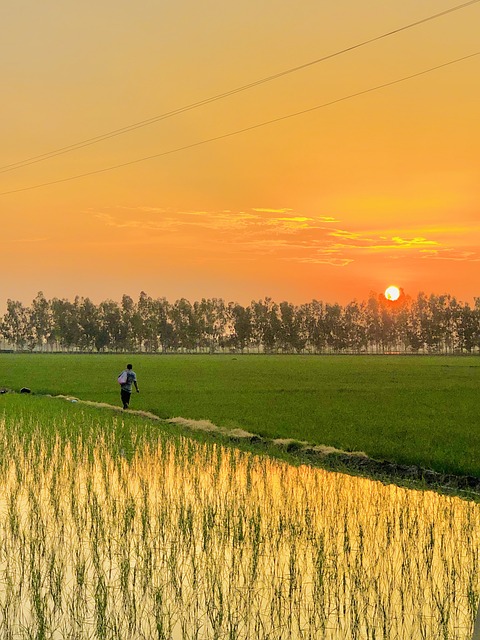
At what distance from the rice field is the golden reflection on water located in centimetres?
2

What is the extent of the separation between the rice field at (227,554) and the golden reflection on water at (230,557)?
0.9 inches

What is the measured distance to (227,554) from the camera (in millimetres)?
8539

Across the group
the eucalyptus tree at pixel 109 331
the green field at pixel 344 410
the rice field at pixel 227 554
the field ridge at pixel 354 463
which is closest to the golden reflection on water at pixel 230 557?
the rice field at pixel 227 554

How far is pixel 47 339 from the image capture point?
649 feet

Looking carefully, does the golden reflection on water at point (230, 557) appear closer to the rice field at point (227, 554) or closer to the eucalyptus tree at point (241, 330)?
the rice field at point (227, 554)

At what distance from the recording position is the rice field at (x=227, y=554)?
Answer: 21.4ft

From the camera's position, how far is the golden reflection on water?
6535 millimetres

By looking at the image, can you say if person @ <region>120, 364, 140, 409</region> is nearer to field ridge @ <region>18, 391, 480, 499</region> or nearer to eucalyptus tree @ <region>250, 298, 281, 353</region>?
field ridge @ <region>18, 391, 480, 499</region>

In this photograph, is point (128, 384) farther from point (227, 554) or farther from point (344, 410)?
point (227, 554)

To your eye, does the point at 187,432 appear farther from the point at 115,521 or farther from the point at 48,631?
the point at 48,631

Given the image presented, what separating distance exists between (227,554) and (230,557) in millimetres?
130

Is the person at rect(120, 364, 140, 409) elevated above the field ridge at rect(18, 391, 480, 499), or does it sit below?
above

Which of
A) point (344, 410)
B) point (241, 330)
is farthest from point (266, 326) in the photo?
point (344, 410)

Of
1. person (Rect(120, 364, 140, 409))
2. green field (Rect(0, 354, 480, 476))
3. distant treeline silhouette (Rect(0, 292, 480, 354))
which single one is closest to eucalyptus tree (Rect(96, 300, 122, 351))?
distant treeline silhouette (Rect(0, 292, 480, 354))
